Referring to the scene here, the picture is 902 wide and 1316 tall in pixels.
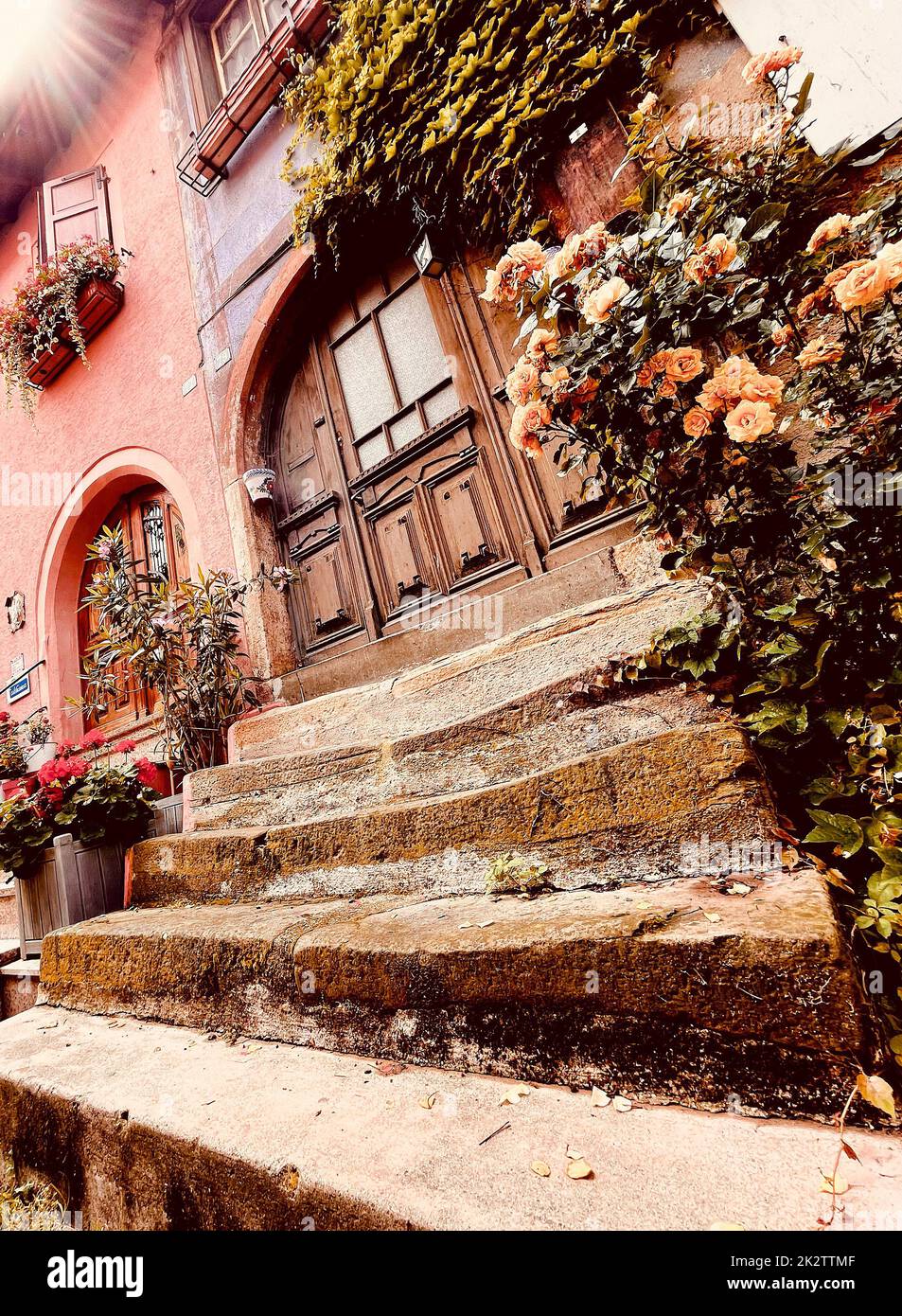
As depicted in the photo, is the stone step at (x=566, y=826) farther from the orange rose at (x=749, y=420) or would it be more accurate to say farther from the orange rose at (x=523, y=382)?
the orange rose at (x=523, y=382)

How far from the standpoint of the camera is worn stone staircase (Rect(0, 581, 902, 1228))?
93 centimetres

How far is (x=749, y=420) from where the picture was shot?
4.92 feet

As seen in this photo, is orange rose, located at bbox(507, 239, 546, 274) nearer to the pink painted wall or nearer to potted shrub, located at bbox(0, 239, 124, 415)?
the pink painted wall

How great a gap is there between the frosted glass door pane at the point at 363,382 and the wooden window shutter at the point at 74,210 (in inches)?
164

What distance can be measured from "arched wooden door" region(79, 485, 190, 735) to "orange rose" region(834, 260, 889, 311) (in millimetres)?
5461

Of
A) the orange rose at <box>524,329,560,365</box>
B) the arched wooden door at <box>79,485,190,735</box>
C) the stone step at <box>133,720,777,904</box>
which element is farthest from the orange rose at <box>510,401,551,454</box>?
the arched wooden door at <box>79,485,190,735</box>

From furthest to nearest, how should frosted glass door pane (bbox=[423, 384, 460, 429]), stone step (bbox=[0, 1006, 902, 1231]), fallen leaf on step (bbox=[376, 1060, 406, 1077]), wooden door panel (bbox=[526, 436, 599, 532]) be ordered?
1. frosted glass door pane (bbox=[423, 384, 460, 429])
2. wooden door panel (bbox=[526, 436, 599, 532])
3. fallen leaf on step (bbox=[376, 1060, 406, 1077])
4. stone step (bbox=[0, 1006, 902, 1231])

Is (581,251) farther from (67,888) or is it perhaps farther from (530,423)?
(67,888)

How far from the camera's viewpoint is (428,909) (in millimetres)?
1587

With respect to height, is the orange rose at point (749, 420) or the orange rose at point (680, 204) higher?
the orange rose at point (680, 204)

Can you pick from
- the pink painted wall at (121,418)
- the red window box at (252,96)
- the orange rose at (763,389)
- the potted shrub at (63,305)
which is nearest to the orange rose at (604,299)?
the orange rose at (763,389)

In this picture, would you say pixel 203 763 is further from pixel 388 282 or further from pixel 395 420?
pixel 388 282

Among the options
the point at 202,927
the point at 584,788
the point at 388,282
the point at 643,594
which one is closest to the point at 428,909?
the point at 584,788

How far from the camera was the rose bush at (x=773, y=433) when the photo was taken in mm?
1362
